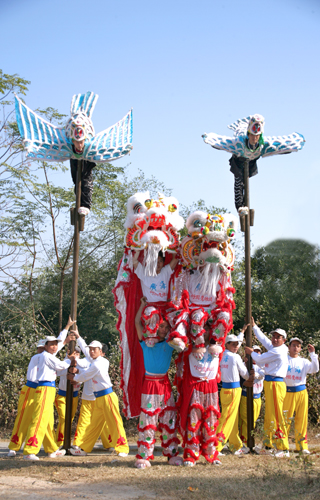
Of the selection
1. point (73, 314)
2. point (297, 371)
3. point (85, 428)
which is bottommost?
point (85, 428)

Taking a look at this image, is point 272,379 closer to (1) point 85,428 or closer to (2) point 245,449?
(2) point 245,449

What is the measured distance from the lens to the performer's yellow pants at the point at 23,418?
19.2 ft

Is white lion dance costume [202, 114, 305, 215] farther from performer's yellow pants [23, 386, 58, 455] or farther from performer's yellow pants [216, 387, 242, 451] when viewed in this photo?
performer's yellow pants [23, 386, 58, 455]

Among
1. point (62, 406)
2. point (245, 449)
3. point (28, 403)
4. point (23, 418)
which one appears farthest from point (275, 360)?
point (23, 418)

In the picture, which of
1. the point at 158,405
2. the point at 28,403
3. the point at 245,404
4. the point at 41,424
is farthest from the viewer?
the point at 245,404

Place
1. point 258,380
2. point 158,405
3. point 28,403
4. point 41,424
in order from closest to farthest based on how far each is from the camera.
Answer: point 158,405, point 41,424, point 28,403, point 258,380

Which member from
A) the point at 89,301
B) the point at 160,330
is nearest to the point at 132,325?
the point at 160,330

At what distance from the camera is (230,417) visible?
590cm

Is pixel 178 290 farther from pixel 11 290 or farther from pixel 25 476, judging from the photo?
pixel 11 290

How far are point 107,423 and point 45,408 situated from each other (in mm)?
763

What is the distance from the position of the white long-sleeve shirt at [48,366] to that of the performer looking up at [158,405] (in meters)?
1.12

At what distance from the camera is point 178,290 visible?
5.34 m

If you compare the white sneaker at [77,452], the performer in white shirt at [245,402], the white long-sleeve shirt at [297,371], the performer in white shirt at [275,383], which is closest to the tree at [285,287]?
the performer in white shirt at [245,402]

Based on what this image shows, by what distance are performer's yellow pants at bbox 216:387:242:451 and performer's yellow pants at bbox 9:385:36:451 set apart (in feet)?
7.46
